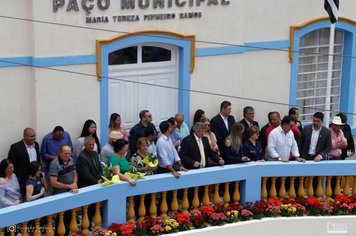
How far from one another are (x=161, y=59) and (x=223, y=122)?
160cm

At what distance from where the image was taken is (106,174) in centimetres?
1255

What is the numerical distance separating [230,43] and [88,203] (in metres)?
5.34

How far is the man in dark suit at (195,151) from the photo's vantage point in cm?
1358

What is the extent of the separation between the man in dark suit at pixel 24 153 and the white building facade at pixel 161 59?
40 cm

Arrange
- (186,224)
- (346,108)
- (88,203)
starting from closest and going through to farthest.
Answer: (88,203) < (186,224) < (346,108)

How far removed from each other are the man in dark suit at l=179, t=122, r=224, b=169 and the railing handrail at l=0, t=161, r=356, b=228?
15.0 inches

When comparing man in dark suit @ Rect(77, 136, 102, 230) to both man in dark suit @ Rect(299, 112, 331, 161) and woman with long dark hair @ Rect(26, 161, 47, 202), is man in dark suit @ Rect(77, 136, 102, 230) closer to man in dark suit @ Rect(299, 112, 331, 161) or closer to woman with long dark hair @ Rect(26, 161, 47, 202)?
woman with long dark hair @ Rect(26, 161, 47, 202)

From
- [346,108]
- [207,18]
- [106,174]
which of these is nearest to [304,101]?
[346,108]

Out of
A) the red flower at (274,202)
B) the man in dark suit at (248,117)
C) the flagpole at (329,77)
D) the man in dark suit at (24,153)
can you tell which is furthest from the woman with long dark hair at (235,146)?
the man in dark suit at (24,153)

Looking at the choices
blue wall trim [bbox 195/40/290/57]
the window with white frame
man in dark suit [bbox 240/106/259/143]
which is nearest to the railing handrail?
man in dark suit [bbox 240/106/259/143]

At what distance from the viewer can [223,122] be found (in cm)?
1556

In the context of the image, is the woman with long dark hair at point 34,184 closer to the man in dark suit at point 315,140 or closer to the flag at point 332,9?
the man in dark suit at point 315,140

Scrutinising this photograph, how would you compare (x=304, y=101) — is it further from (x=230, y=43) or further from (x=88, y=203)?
(x=88, y=203)

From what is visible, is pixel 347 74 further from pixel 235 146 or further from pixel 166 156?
pixel 166 156
